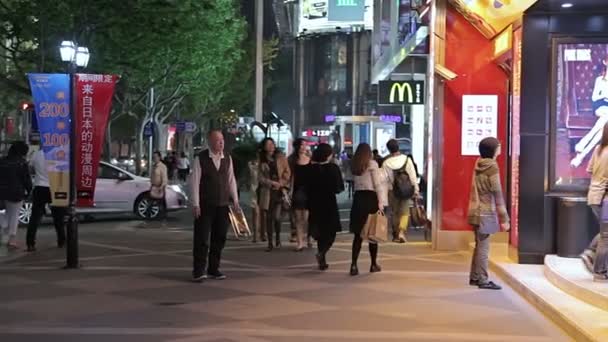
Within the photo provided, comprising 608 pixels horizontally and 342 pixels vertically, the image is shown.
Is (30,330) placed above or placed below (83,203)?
below

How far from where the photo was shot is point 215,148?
10781 millimetres

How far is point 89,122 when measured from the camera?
12.1m

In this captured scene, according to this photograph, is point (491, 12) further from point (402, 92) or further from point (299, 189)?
point (402, 92)

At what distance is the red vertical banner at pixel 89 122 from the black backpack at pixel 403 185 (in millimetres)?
5907

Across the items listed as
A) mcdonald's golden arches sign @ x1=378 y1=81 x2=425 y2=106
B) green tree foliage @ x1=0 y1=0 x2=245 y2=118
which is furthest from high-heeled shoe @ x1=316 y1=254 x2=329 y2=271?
green tree foliage @ x1=0 y1=0 x2=245 y2=118

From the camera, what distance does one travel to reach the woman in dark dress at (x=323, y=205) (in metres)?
11.8

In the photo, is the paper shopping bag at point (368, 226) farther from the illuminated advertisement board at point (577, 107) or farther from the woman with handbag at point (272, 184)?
the woman with handbag at point (272, 184)

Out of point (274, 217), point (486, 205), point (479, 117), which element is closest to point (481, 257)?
point (486, 205)

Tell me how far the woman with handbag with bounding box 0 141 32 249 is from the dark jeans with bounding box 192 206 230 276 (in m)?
4.23

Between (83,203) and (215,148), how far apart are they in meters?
2.69

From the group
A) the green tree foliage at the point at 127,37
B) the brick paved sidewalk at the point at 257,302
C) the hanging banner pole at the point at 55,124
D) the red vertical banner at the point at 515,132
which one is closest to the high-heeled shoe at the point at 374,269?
the brick paved sidewalk at the point at 257,302

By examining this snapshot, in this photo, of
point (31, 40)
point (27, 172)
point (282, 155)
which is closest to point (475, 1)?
point (282, 155)

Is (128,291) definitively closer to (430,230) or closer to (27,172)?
(27,172)

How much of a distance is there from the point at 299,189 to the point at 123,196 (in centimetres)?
759
